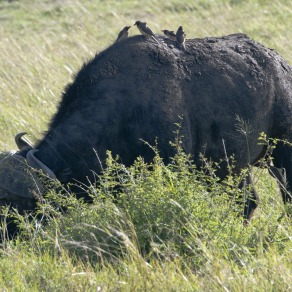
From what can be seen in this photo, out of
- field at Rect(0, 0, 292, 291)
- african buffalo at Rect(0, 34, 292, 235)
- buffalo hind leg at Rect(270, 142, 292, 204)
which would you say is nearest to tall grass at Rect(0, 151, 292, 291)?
field at Rect(0, 0, 292, 291)

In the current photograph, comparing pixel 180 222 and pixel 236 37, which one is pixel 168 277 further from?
pixel 236 37

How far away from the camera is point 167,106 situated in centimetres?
784

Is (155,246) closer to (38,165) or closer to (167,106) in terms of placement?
(38,165)

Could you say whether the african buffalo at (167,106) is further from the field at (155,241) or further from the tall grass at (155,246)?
the tall grass at (155,246)

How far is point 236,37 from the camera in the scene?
895cm

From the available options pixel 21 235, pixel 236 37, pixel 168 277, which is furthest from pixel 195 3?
pixel 168 277

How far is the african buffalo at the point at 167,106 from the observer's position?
304 inches

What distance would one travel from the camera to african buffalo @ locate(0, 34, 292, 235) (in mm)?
7715

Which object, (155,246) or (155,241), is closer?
(155,246)

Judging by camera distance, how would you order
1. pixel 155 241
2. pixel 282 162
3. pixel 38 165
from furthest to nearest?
pixel 282 162 < pixel 38 165 < pixel 155 241

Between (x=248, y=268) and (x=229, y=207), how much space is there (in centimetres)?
75

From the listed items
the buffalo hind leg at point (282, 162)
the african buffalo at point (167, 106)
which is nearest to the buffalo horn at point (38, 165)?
the african buffalo at point (167, 106)

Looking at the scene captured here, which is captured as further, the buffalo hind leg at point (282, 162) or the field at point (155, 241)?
the buffalo hind leg at point (282, 162)

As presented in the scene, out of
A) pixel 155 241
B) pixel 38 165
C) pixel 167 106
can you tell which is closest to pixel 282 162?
pixel 167 106
